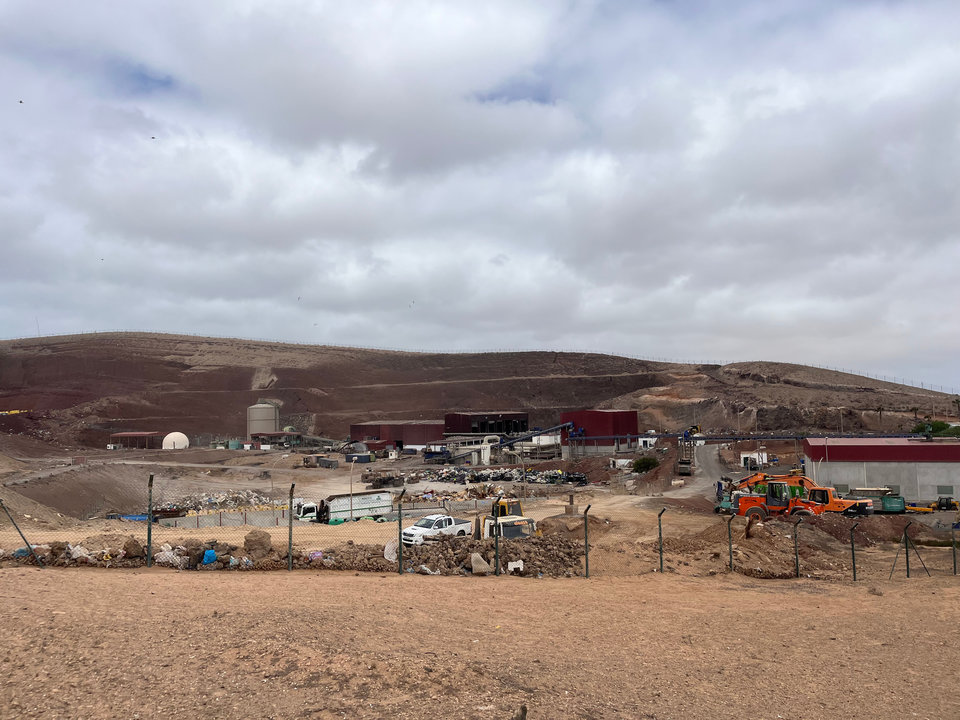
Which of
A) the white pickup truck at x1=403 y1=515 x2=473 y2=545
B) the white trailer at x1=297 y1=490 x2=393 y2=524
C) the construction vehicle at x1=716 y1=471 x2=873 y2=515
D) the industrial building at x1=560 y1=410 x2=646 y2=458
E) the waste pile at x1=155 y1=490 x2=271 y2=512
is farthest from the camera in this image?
the industrial building at x1=560 y1=410 x2=646 y2=458

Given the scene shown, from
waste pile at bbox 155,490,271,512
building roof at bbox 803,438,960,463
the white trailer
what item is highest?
building roof at bbox 803,438,960,463

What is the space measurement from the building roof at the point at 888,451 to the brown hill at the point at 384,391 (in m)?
75.7

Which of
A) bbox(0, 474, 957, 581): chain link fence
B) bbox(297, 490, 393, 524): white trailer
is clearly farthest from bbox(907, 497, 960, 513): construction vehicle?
bbox(297, 490, 393, 524): white trailer

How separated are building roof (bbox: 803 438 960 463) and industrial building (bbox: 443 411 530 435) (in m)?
66.9

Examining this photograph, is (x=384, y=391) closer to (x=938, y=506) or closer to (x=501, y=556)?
(x=938, y=506)

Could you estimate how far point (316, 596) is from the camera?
43.7 feet

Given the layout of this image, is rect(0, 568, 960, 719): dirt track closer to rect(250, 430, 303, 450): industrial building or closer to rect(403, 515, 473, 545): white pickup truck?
rect(403, 515, 473, 545): white pickup truck

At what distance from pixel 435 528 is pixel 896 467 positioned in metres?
30.9

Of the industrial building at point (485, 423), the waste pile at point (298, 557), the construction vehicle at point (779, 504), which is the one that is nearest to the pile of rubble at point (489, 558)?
the waste pile at point (298, 557)

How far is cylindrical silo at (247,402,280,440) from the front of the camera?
432 ft

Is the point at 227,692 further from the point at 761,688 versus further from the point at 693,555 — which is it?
the point at 693,555

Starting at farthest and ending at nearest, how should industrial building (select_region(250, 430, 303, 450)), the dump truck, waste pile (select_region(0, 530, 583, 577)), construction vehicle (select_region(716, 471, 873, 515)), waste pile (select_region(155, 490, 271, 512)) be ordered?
industrial building (select_region(250, 430, 303, 450)) → waste pile (select_region(155, 490, 271, 512)) → construction vehicle (select_region(716, 471, 873, 515)) → the dump truck → waste pile (select_region(0, 530, 583, 577))

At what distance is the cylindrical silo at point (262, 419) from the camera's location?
13162cm

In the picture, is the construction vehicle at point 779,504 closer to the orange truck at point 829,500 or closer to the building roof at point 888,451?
the orange truck at point 829,500
